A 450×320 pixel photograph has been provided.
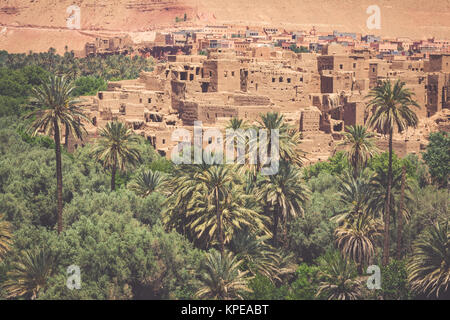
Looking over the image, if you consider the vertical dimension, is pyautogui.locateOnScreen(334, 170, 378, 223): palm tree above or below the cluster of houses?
below

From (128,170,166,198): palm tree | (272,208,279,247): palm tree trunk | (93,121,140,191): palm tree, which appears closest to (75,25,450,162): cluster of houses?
(128,170,166,198): palm tree

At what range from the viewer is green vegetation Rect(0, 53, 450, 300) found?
3519 centimetres

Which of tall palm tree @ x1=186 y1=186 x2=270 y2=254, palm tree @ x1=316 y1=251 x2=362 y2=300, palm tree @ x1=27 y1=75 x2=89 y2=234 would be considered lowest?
palm tree @ x1=316 y1=251 x2=362 y2=300

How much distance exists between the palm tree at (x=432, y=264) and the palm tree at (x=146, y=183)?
16234 mm

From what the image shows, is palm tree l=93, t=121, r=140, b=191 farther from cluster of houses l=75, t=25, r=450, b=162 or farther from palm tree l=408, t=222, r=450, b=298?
palm tree l=408, t=222, r=450, b=298

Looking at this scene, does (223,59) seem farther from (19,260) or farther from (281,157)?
(19,260)

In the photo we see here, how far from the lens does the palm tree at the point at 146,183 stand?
4619 centimetres

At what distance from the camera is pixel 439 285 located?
3447 centimetres

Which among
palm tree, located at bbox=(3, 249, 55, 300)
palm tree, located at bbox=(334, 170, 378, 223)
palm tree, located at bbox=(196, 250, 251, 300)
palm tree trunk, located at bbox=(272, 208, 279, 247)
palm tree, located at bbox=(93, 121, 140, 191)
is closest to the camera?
palm tree, located at bbox=(196, 250, 251, 300)

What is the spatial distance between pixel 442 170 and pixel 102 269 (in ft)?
88.2

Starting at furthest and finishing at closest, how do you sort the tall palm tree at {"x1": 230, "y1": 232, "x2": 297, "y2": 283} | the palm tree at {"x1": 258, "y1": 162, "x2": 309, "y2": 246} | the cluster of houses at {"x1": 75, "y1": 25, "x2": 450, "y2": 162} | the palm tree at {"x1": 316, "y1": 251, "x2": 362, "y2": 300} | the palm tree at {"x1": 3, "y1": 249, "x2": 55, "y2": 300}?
the cluster of houses at {"x1": 75, "y1": 25, "x2": 450, "y2": 162}
the palm tree at {"x1": 258, "y1": 162, "x2": 309, "y2": 246}
the tall palm tree at {"x1": 230, "y1": 232, "x2": 297, "y2": 283}
the palm tree at {"x1": 316, "y1": 251, "x2": 362, "y2": 300}
the palm tree at {"x1": 3, "y1": 249, "x2": 55, "y2": 300}

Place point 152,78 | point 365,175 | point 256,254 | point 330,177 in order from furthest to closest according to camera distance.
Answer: point 152,78 → point 330,177 → point 365,175 → point 256,254

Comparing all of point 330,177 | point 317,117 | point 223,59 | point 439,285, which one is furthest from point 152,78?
point 439,285

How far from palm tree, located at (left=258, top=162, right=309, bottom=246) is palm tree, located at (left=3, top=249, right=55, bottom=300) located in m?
11.3
